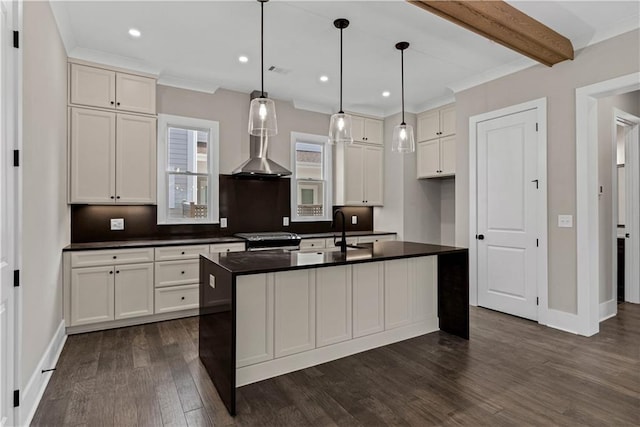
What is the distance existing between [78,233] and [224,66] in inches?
99.6

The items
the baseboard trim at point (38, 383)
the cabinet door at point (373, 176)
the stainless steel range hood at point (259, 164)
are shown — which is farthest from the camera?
the cabinet door at point (373, 176)

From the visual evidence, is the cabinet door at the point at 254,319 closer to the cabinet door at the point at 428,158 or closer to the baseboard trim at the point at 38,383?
the baseboard trim at the point at 38,383

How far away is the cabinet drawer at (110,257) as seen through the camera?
11.4ft

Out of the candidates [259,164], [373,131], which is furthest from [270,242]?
[373,131]

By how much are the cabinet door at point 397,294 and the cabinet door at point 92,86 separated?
11.3ft

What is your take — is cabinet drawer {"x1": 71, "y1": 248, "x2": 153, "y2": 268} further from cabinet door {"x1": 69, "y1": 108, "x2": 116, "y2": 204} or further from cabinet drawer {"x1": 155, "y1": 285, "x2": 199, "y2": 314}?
cabinet door {"x1": 69, "y1": 108, "x2": 116, "y2": 204}

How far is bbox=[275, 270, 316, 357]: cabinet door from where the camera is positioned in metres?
2.62

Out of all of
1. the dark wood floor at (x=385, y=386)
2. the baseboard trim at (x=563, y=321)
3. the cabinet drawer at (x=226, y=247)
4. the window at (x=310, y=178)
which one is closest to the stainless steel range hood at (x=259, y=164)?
the window at (x=310, y=178)

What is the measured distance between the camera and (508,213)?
4.09 m

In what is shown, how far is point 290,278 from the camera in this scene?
2.65 metres

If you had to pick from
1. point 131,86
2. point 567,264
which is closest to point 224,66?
point 131,86

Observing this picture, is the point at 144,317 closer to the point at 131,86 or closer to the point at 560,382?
the point at 131,86

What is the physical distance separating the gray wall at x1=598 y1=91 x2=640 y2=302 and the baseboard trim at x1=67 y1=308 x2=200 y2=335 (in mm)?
4694

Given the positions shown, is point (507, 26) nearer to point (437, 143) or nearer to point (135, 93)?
point (437, 143)
